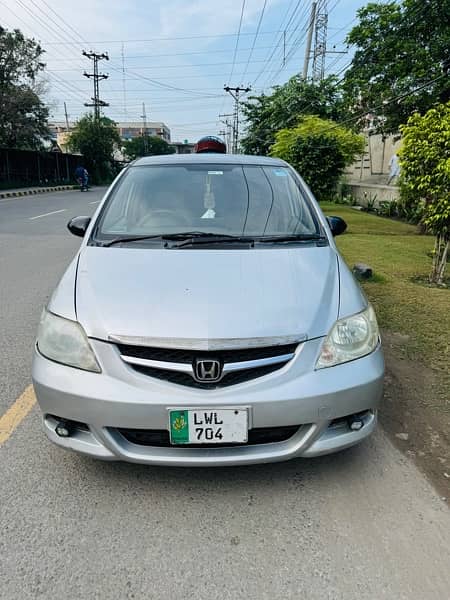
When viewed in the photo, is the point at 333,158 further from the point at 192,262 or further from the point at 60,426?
the point at 60,426

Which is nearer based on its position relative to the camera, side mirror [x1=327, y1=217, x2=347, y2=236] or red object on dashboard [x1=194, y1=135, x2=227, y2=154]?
side mirror [x1=327, y1=217, x2=347, y2=236]

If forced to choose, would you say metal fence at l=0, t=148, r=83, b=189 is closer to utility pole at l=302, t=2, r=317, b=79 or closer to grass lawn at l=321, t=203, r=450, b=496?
utility pole at l=302, t=2, r=317, b=79

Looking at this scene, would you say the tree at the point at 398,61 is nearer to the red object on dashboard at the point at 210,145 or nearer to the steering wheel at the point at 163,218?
the red object on dashboard at the point at 210,145

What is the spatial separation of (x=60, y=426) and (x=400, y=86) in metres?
14.9

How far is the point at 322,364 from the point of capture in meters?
2.14

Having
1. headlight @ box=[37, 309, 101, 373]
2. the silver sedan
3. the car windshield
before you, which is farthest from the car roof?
headlight @ box=[37, 309, 101, 373]

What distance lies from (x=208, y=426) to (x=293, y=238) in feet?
4.89

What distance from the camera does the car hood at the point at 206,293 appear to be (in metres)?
2.12

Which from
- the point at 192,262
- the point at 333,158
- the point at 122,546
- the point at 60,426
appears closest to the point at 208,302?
the point at 192,262

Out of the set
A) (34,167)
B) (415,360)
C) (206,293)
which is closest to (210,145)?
(415,360)

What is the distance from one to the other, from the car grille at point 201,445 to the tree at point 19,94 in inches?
1160

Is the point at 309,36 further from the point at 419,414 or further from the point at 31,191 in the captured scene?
the point at 419,414

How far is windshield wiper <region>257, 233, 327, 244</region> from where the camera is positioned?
9.89 ft

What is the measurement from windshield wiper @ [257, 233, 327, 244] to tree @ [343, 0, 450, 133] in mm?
11135
